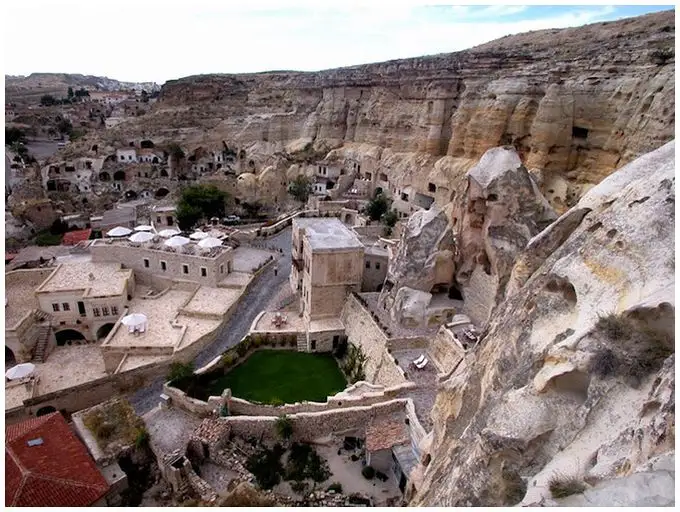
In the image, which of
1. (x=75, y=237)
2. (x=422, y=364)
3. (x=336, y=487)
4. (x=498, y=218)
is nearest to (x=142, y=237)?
(x=75, y=237)

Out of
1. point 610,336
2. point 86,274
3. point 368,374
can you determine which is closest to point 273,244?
point 86,274

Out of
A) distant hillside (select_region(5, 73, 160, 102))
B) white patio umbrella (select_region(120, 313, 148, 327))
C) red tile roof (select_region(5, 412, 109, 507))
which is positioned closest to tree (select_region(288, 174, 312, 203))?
white patio umbrella (select_region(120, 313, 148, 327))

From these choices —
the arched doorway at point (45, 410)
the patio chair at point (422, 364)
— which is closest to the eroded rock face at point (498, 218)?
the patio chair at point (422, 364)

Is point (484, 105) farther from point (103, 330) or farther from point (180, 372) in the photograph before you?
point (103, 330)

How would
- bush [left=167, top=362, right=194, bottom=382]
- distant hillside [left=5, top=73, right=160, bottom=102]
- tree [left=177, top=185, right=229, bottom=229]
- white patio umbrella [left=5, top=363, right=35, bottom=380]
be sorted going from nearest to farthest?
bush [left=167, top=362, right=194, bottom=382], white patio umbrella [left=5, top=363, right=35, bottom=380], tree [left=177, top=185, right=229, bottom=229], distant hillside [left=5, top=73, right=160, bottom=102]

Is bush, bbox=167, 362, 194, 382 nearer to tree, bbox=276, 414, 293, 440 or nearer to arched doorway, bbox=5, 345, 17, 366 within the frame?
tree, bbox=276, 414, 293, 440

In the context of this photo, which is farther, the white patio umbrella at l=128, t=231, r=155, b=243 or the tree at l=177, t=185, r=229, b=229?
the tree at l=177, t=185, r=229, b=229
